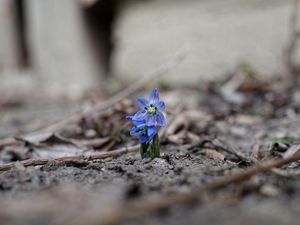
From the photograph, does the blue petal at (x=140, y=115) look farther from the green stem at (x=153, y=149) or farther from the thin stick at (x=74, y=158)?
the thin stick at (x=74, y=158)

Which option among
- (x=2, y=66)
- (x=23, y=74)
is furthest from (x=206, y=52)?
(x=2, y=66)

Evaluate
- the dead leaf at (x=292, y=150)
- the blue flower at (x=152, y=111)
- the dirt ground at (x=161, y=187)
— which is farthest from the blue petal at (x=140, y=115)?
the dead leaf at (x=292, y=150)

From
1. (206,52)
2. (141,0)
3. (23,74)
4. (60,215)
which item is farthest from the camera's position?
(23,74)

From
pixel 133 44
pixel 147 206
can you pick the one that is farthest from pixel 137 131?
pixel 133 44

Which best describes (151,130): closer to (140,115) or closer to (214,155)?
(140,115)

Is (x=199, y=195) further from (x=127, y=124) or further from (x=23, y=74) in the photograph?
(x=23, y=74)

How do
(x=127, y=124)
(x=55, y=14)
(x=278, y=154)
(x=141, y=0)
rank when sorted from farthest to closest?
(x=55, y=14) < (x=141, y=0) < (x=127, y=124) < (x=278, y=154)

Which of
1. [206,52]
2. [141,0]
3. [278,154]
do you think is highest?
[141,0]

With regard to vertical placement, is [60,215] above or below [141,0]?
below

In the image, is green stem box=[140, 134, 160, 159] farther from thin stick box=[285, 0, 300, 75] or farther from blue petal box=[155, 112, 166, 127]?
thin stick box=[285, 0, 300, 75]
